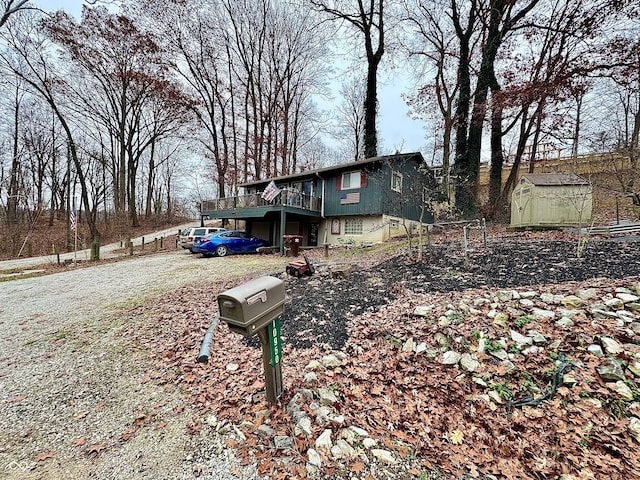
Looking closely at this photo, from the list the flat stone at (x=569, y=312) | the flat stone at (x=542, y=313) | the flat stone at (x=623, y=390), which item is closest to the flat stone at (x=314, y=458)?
the flat stone at (x=623, y=390)

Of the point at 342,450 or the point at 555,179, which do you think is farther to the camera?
the point at 555,179

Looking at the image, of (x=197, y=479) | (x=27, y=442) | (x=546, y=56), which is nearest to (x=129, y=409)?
(x=27, y=442)

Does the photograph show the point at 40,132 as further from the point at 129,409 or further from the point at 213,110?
the point at 129,409

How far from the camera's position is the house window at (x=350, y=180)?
1447 cm

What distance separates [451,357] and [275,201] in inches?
468

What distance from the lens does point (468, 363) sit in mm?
2674

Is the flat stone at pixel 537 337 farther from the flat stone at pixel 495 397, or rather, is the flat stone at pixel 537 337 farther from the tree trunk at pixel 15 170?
the tree trunk at pixel 15 170

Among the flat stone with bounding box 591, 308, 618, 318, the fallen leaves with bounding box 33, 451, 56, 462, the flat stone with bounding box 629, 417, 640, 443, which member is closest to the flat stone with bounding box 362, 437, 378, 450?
the flat stone with bounding box 629, 417, 640, 443

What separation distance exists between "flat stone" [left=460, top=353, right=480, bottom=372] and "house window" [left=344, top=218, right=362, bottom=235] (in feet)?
39.8

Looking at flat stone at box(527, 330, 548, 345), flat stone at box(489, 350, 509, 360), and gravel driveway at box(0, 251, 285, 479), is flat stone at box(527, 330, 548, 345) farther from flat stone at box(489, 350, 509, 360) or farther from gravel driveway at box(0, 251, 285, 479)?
gravel driveway at box(0, 251, 285, 479)

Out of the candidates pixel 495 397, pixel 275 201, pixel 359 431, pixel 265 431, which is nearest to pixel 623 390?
pixel 495 397

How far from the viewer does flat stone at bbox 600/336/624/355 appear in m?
2.46

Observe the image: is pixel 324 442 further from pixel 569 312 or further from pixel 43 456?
pixel 569 312

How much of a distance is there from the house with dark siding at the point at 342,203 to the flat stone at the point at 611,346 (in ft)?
33.2
